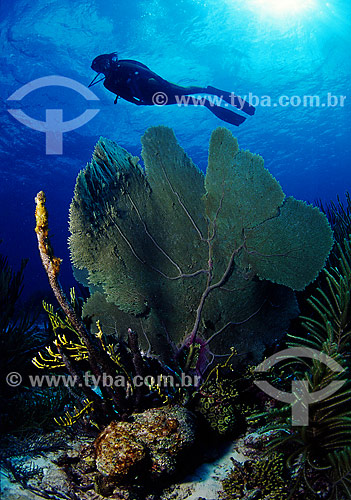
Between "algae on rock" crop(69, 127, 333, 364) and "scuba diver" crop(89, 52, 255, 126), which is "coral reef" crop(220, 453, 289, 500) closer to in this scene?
"algae on rock" crop(69, 127, 333, 364)

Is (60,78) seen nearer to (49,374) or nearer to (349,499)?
(49,374)

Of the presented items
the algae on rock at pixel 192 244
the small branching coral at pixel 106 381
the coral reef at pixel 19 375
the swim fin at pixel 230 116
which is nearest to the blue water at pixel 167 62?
the swim fin at pixel 230 116

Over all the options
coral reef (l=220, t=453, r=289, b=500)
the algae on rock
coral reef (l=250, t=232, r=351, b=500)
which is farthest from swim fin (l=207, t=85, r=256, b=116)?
coral reef (l=220, t=453, r=289, b=500)

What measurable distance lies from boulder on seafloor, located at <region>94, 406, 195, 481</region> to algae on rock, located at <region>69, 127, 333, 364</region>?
0.89m

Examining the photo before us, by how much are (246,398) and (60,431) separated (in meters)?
1.90

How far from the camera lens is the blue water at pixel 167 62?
690 inches

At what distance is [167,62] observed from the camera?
2095 cm

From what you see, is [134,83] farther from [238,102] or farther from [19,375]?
[19,375]

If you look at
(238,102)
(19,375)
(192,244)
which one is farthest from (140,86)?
(19,375)

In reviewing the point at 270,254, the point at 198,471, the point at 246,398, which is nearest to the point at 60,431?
the point at 198,471

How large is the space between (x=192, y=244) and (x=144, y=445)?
1877mm

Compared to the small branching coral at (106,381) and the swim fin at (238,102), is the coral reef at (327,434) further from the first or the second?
the swim fin at (238,102)

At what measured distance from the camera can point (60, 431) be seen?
9.22ft

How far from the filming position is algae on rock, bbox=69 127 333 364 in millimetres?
2957
